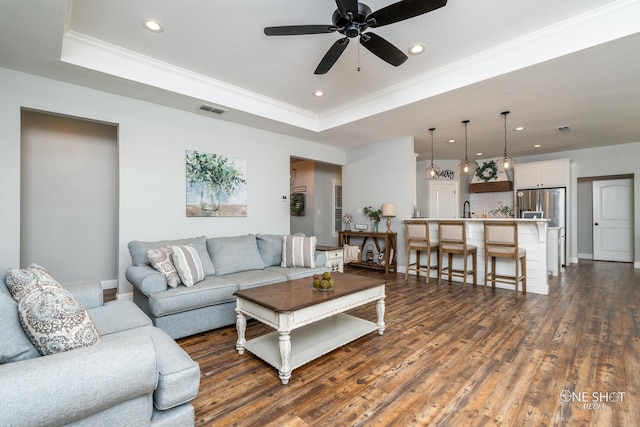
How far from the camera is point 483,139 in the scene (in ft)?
19.3

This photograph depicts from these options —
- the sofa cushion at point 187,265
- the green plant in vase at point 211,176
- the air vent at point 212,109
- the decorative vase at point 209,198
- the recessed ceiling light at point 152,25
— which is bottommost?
the sofa cushion at point 187,265

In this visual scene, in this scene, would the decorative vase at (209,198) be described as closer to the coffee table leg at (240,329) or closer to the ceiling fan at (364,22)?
the coffee table leg at (240,329)

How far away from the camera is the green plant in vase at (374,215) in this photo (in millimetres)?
6016

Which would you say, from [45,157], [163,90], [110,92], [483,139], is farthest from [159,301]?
[483,139]

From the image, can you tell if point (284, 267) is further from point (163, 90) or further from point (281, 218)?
point (163, 90)

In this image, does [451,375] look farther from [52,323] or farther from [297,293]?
[52,323]

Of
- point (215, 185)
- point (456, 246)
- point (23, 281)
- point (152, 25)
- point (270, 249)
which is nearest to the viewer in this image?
point (23, 281)

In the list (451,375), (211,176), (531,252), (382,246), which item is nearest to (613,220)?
(531,252)

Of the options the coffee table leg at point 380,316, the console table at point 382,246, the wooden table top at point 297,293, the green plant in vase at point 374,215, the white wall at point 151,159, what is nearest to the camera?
the wooden table top at point 297,293

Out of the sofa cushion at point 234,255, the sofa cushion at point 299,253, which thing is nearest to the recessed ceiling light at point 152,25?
the sofa cushion at point 234,255

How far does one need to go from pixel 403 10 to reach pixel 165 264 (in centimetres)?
297

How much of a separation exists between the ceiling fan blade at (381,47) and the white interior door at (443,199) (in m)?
5.98

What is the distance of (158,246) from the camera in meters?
3.29

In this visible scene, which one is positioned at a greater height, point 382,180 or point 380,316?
point 382,180
